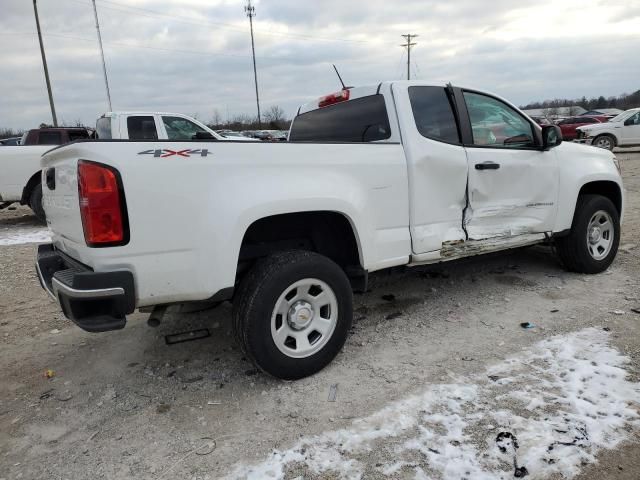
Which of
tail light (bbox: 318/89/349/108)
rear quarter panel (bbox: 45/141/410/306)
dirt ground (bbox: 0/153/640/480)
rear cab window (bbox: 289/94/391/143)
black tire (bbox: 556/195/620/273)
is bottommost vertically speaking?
dirt ground (bbox: 0/153/640/480)

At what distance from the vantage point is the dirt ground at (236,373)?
2.45 meters

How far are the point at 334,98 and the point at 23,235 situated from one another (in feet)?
23.0

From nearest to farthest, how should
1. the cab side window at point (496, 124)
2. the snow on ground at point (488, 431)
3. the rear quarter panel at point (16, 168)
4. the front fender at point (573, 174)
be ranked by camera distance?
the snow on ground at point (488, 431) < the cab side window at point (496, 124) < the front fender at point (573, 174) < the rear quarter panel at point (16, 168)

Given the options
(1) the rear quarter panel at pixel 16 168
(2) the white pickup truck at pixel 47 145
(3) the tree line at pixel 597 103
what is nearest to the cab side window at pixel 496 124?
Answer: (2) the white pickup truck at pixel 47 145

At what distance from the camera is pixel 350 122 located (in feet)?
13.1

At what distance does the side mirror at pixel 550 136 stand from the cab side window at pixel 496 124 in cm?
10

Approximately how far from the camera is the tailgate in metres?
2.57

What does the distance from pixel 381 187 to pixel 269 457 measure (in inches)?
73.8

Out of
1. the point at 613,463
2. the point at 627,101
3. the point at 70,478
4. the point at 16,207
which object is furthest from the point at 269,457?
the point at 627,101

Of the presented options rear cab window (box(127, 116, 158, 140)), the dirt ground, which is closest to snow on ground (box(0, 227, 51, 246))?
rear cab window (box(127, 116, 158, 140))

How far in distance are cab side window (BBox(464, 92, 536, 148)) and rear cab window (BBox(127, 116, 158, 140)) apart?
7483 mm

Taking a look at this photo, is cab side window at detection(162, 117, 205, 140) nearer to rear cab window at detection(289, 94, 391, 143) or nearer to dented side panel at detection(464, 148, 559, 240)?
rear cab window at detection(289, 94, 391, 143)

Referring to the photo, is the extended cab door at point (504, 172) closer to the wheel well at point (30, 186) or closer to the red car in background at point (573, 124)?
the wheel well at point (30, 186)

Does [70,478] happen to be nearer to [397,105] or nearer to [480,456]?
[480,456]
